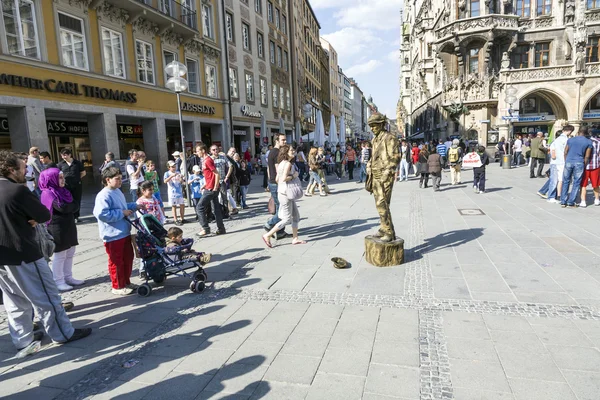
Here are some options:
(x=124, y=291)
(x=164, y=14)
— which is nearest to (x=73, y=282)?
(x=124, y=291)

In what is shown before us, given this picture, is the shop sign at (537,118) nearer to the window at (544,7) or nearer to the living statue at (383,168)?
the window at (544,7)

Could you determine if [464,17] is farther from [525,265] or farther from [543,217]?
[525,265]

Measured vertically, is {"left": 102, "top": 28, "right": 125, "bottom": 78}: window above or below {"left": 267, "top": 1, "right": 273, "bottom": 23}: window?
below

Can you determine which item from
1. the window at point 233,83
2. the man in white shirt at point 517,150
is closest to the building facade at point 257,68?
the window at point 233,83

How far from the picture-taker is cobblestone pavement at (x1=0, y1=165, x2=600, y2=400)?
285cm

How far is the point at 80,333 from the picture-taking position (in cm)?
376

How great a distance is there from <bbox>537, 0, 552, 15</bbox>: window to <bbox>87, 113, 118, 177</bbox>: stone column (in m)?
34.4

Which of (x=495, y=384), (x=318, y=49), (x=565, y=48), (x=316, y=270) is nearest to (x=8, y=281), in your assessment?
(x=316, y=270)

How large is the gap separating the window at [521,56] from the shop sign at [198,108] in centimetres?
2661

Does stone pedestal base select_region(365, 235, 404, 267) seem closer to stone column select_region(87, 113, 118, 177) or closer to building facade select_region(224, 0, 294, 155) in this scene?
stone column select_region(87, 113, 118, 177)

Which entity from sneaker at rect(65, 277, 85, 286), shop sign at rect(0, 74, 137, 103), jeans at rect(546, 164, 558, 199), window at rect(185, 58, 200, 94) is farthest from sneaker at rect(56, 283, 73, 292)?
window at rect(185, 58, 200, 94)

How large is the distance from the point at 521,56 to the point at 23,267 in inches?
1531

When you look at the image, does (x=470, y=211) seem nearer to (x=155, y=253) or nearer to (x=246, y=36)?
(x=155, y=253)

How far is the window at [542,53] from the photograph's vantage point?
3250cm
